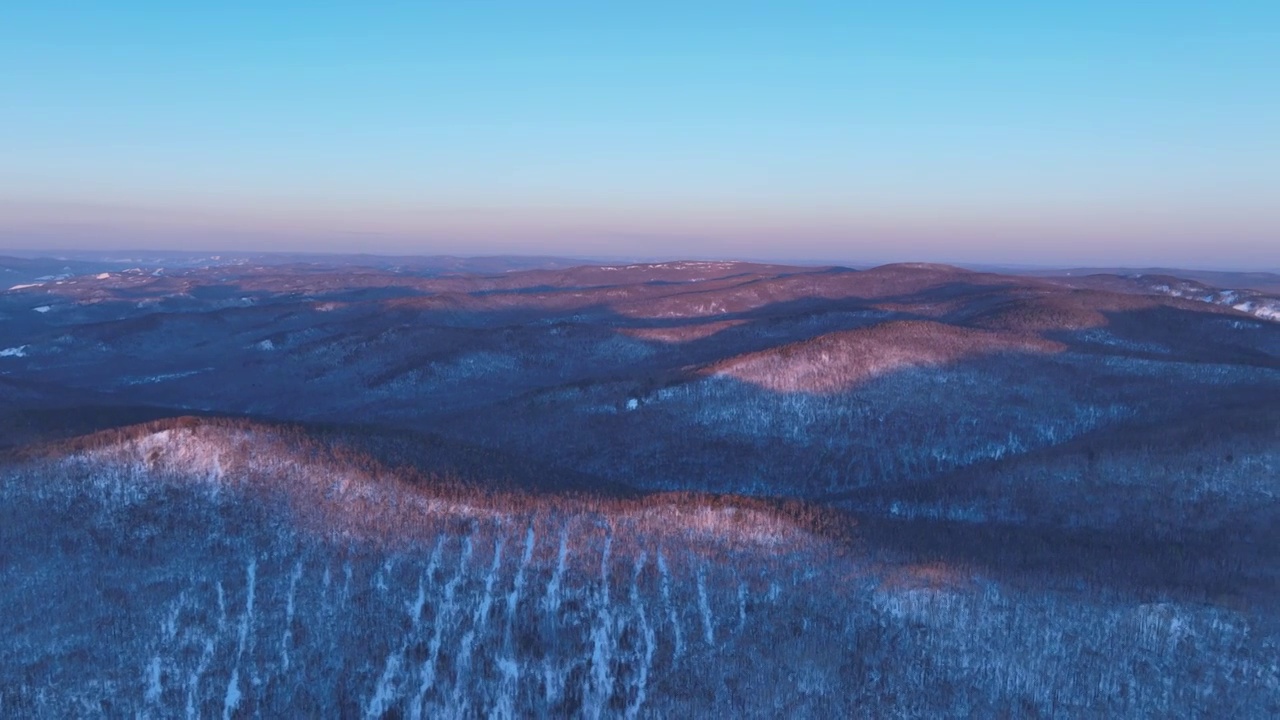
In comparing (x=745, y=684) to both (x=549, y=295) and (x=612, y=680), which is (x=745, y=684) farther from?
(x=549, y=295)

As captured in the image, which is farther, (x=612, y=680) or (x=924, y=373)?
(x=924, y=373)

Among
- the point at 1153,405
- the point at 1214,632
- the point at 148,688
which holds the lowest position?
the point at 148,688

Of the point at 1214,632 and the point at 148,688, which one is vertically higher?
the point at 1214,632

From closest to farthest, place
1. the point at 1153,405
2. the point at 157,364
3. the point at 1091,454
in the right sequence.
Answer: the point at 1091,454 → the point at 1153,405 → the point at 157,364

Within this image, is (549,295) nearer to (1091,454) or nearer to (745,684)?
(1091,454)

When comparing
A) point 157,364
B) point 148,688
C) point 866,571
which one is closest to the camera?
point 148,688

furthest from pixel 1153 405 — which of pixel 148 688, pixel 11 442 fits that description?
pixel 11 442

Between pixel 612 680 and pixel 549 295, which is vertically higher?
pixel 549 295

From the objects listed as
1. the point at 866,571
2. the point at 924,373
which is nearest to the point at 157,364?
the point at 924,373

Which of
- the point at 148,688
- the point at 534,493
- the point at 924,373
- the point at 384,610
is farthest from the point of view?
the point at 924,373
